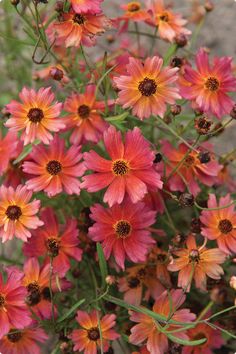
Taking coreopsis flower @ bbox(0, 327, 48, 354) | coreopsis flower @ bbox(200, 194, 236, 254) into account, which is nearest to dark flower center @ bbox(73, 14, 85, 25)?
coreopsis flower @ bbox(200, 194, 236, 254)

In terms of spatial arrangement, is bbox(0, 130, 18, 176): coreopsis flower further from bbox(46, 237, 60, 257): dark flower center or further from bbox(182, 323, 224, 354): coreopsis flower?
bbox(182, 323, 224, 354): coreopsis flower

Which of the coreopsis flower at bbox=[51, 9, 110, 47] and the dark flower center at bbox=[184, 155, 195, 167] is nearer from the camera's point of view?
the coreopsis flower at bbox=[51, 9, 110, 47]

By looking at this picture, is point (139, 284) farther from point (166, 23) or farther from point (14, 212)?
point (166, 23)

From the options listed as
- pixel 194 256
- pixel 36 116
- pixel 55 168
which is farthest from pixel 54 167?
pixel 194 256

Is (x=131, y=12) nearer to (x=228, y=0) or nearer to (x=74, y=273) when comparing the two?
(x=74, y=273)

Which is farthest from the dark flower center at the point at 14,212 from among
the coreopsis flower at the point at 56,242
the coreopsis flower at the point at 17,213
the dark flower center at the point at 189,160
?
the dark flower center at the point at 189,160

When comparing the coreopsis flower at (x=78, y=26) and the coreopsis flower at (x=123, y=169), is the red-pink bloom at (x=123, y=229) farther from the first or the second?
the coreopsis flower at (x=78, y=26)
